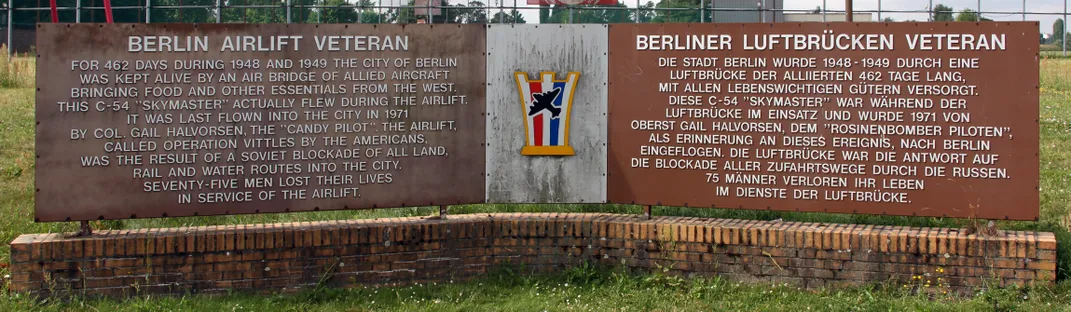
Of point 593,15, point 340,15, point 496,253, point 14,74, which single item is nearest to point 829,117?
point 496,253

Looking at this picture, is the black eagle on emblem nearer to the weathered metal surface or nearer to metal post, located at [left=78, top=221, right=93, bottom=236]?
the weathered metal surface

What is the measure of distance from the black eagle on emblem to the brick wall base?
0.82 m

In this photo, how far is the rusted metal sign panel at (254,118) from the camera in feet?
21.5

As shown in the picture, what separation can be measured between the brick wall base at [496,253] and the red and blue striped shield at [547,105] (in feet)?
2.06

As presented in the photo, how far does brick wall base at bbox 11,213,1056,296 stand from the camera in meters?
6.38

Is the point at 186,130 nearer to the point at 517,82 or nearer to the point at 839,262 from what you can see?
the point at 517,82

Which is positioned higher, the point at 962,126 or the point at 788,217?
the point at 962,126

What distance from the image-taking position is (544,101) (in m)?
7.06

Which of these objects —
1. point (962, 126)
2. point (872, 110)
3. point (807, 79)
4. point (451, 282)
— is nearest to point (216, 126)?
point (451, 282)

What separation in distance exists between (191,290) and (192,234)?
0.39 metres

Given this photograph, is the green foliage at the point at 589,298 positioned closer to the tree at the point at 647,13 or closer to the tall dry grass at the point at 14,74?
the tall dry grass at the point at 14,74

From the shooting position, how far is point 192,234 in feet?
21.8

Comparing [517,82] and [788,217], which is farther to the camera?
[788,217]

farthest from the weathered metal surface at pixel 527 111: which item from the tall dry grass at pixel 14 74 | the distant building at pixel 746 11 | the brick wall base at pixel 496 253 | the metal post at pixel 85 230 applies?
the distant building at pixel 746 11
